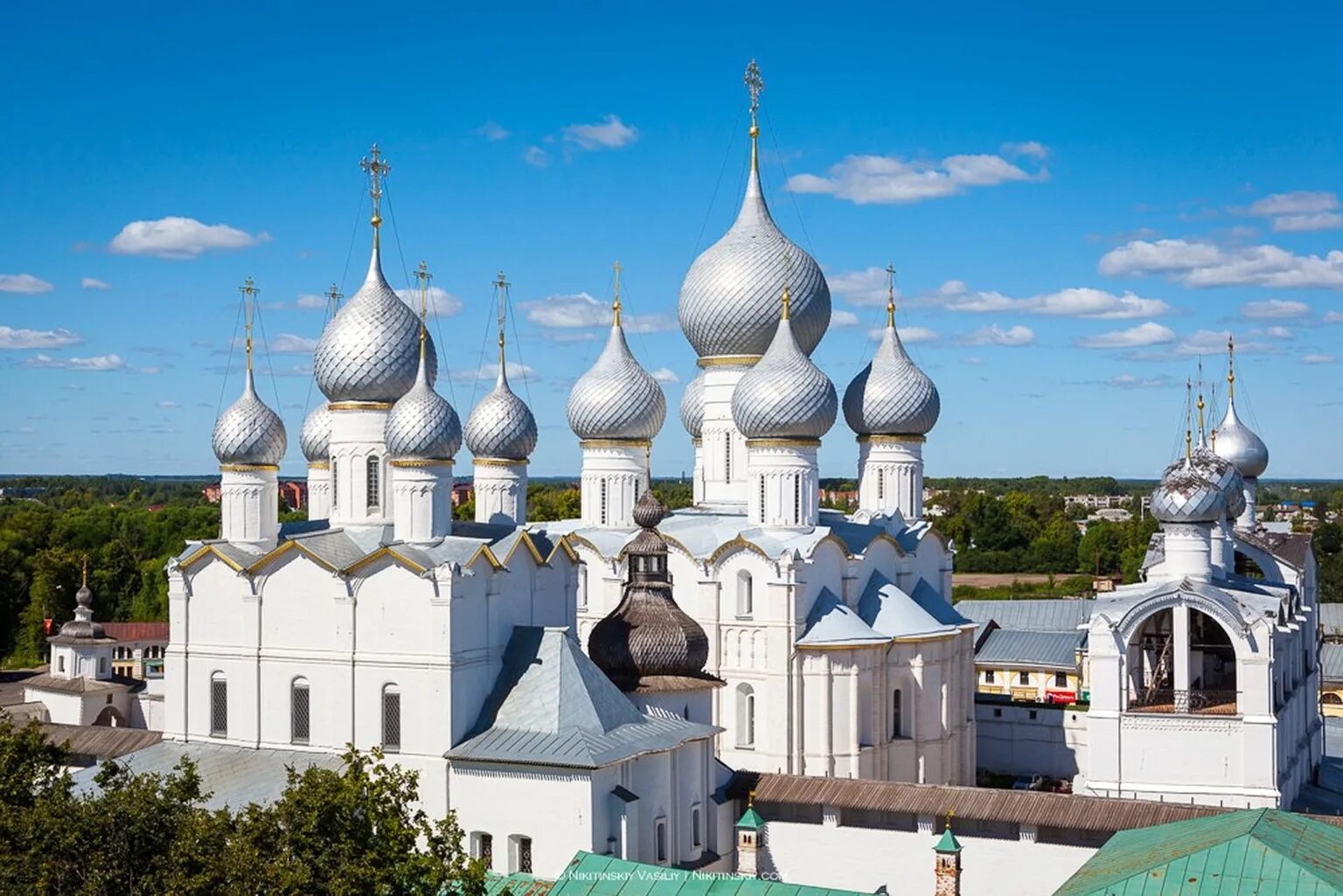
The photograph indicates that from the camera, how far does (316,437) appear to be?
2908cm

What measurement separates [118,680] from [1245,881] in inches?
1038

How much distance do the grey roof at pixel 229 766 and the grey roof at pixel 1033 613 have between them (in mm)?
26223

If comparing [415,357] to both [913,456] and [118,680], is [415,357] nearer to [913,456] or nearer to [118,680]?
[913,456]

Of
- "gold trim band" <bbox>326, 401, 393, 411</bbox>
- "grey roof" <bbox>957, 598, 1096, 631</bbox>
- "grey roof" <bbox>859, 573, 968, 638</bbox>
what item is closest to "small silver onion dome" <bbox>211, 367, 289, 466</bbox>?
"gold trim band" <bbox>326, 401, 393, 411</bbox>

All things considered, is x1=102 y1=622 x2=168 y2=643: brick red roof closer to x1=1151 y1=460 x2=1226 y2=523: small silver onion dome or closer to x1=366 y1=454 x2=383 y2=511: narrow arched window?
x1=366 y1=454 x2=383 y2=511: narrow arched window

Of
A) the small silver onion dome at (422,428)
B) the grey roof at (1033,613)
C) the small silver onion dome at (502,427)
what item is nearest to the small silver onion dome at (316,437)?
the small silver onion dome at (502,427)

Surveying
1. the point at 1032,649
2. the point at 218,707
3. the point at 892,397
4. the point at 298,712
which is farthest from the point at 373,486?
the point at 1032,649

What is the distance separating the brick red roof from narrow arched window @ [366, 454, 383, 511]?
22.9 m

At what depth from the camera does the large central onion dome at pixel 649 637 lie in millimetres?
21531

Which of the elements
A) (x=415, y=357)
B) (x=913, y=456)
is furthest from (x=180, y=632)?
(x=913, y=456)

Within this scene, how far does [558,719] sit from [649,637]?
2407mm

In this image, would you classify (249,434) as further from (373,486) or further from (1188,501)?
(1188,501)

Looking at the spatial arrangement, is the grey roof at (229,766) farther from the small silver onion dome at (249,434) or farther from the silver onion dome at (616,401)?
the silver onion dome at (616,401)

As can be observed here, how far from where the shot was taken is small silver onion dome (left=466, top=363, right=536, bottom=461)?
92.7 ft
